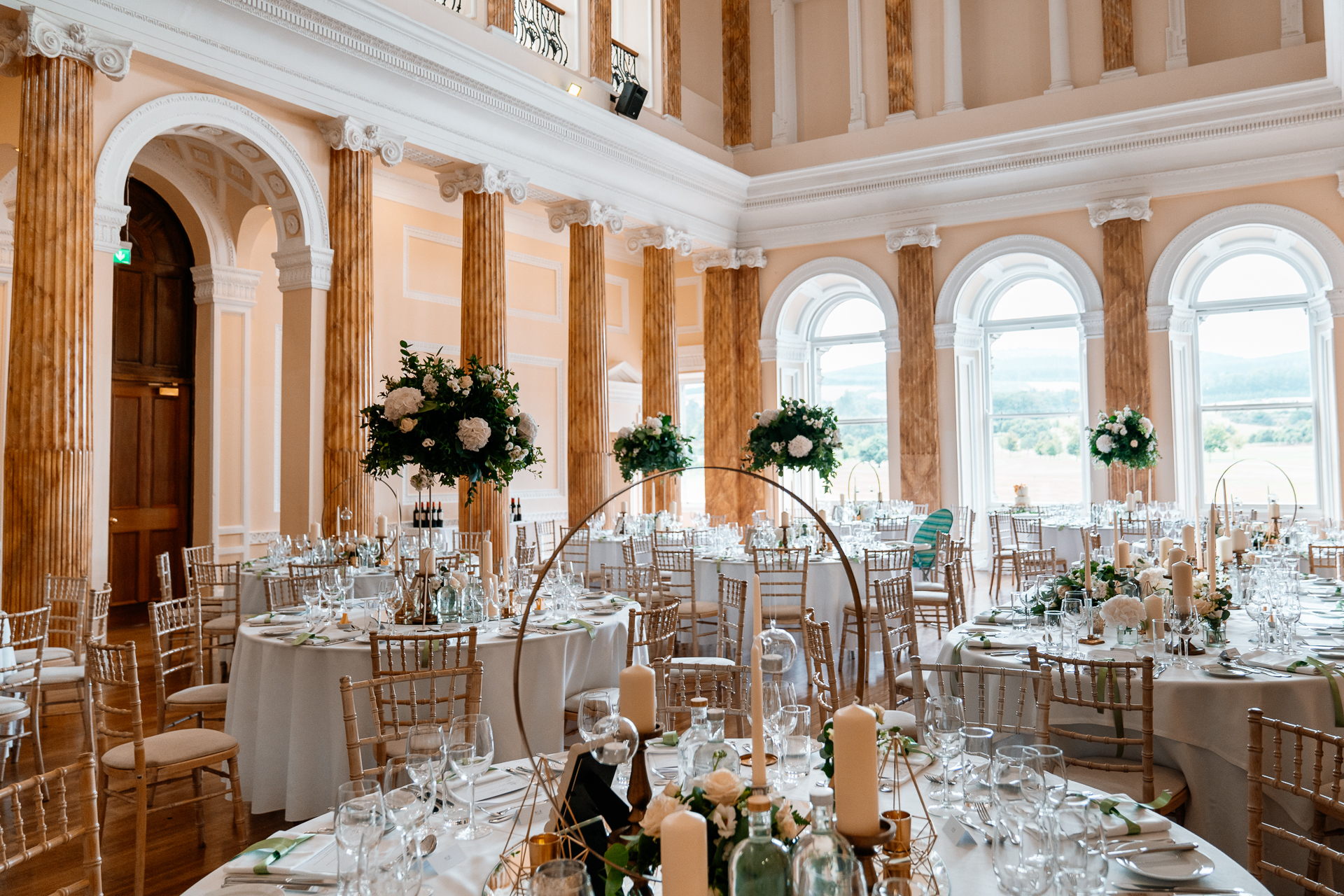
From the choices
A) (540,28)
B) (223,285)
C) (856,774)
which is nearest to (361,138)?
(223,285)

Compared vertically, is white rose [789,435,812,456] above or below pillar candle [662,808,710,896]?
above

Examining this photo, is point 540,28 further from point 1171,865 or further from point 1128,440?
point 1171,865

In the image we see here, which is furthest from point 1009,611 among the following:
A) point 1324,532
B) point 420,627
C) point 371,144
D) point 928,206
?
point 928,206

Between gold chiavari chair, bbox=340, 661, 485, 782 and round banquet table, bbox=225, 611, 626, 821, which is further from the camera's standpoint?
round banquet table, bbox=225, 611, 626, 821

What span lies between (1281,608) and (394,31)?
812cm

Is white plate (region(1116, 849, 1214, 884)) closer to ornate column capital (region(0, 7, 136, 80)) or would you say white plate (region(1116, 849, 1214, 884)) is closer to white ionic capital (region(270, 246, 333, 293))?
ornate column capital (region(0, 7, 136, 80))

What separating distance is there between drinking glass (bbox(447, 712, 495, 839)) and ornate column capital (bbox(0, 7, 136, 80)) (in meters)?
6.54

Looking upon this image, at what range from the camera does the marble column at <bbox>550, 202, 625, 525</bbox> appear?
11.2 meters

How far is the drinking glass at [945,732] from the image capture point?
2189 mm

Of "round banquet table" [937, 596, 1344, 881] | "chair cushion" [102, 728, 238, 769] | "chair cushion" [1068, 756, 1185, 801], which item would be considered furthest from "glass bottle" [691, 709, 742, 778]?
"chair cushion" [102, 728, 238, 769]

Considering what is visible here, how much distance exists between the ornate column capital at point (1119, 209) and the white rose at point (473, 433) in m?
9.44

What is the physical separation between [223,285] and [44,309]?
403cm

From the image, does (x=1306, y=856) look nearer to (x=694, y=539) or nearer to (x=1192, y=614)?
(x=1192, y=614)

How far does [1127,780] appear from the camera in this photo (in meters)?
3.22
